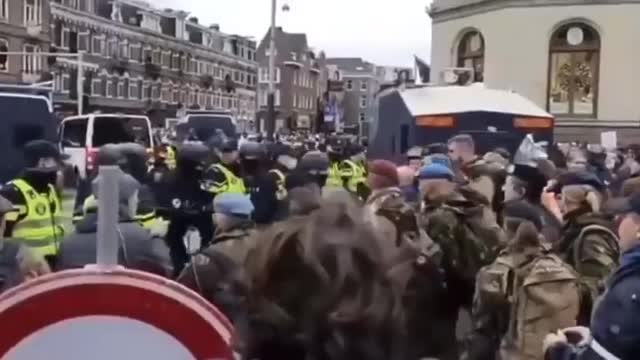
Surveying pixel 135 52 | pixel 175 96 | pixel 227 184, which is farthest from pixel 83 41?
pixel 227 184

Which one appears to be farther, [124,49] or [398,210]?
[124,49]

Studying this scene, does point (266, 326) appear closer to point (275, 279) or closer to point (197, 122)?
point (275, 279)

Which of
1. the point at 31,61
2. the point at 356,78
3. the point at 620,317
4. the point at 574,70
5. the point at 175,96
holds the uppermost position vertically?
the point at 356,78

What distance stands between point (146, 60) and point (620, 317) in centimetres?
9403

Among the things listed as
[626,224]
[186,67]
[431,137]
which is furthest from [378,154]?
[186,67]

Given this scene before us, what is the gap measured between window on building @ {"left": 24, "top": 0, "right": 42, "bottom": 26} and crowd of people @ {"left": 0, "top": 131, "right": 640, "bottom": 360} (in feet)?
199

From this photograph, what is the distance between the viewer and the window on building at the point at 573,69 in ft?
138

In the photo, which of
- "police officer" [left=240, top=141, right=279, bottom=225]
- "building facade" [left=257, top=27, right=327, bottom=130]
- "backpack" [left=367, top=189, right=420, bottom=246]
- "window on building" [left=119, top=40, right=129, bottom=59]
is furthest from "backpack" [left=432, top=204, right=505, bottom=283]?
"building facade" [left=257, top=27, right=327, bottom=130]

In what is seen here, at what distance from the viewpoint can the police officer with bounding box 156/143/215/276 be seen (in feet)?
36.6

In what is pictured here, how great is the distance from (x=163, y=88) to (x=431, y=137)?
259 ft

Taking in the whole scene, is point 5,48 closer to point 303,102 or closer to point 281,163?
point 281,163

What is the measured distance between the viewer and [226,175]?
39.2ft

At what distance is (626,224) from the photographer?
5.05m

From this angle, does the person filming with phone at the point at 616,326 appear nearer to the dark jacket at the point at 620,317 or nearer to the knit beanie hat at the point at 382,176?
the dark jacket at the point at 620,317
